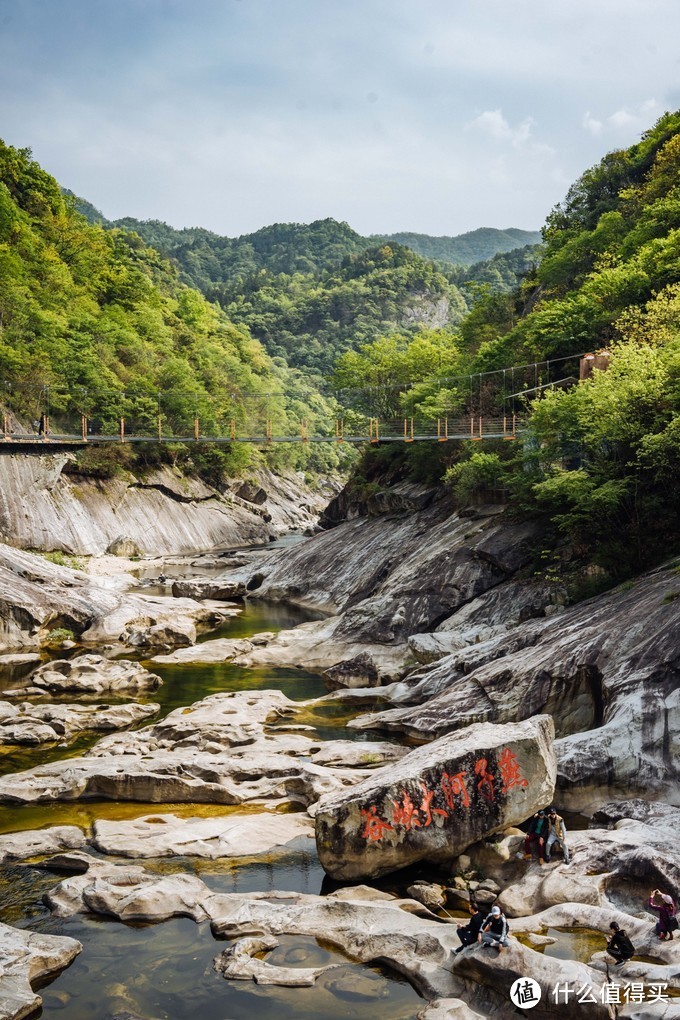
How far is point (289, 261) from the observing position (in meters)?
149

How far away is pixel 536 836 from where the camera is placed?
1086 cm

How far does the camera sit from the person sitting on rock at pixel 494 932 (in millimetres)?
8445

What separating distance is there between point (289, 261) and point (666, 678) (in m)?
144

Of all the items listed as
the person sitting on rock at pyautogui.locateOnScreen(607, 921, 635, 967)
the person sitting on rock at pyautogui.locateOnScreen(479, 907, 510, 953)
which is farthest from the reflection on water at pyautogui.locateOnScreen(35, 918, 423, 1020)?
the person sitting on rock at pyautogui.locateOnScreen(607, 921, 635, 967)

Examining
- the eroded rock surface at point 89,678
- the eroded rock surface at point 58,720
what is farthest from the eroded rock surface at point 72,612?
the eroded rock surface at point 58,720

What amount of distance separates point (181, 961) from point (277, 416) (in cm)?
Result: 6444

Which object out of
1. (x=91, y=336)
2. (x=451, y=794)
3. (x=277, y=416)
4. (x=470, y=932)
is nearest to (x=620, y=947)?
(x=470, y=932)

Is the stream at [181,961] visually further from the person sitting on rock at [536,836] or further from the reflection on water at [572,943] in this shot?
the person sitting on rock at [536,836]

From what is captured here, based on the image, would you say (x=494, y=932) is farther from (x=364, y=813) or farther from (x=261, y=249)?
(x=261, y=249)

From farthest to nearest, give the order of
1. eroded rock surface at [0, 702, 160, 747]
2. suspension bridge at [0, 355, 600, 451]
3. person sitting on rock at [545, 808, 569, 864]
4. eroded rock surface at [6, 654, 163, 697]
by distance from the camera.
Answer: suspension bridge at [0, 355, 600, 451], eroded rock surface at [6, 654, 163, 697], eroded rock surface at [0, 702, 160, 747], person sitting on rock at [545, 808, 569, 864]

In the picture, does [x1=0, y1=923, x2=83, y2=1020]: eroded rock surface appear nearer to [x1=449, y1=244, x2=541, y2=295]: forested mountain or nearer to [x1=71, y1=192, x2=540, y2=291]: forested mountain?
[x1=449, y1=244, x2=541, y2=295]: forested mountain

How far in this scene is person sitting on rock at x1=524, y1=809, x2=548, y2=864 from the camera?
35.4 ft

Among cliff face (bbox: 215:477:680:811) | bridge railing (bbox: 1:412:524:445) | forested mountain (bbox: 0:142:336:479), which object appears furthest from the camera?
forested mountain (bbox: 0:142:336:479)

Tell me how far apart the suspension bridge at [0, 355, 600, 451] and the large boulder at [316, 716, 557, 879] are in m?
16.9
